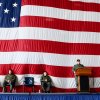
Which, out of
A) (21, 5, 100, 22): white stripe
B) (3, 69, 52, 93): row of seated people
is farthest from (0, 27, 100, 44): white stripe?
(3, 69, 52, 93): row of seated people

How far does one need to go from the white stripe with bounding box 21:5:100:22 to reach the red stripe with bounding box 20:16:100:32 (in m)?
0.14

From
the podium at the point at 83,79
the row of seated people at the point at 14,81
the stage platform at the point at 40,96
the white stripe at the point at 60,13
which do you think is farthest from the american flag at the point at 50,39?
the stage platform at the point at 40,96

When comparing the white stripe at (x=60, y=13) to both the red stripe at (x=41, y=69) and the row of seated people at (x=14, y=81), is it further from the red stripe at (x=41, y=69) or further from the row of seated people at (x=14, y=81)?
the row of seated people at (x=14, y=81)

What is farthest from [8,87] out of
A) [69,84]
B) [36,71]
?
[69,84]

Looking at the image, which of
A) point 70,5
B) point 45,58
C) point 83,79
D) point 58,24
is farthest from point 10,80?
point 70,5

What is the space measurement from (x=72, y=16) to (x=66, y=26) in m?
0.42

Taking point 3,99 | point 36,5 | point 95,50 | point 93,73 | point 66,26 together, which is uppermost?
point 36,5

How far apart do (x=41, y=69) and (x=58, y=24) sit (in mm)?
1671

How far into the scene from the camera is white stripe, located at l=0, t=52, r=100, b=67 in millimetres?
10531

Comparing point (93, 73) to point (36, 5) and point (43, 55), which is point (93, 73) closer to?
point (43, 55)

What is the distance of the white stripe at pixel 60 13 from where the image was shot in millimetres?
10891

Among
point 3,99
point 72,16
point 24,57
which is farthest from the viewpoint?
point 72,16

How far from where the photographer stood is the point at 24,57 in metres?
10.5

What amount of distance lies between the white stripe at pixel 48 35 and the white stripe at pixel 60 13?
51 cm
